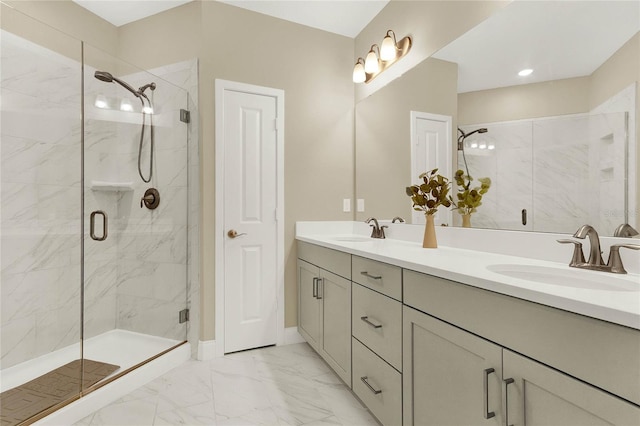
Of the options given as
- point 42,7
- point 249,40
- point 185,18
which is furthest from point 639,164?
point 42,7

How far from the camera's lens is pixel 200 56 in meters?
2.44

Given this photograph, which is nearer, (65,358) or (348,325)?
(348,325)

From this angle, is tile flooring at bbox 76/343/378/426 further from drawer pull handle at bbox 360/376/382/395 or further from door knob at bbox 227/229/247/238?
door knob at bbox 227/229/247/238

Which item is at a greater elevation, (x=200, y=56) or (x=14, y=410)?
(x=200, y=56)

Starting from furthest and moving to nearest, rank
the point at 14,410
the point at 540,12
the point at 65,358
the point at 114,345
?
the point at 114,345
the point at 65,358
the point at 14,410
the point at 540,12

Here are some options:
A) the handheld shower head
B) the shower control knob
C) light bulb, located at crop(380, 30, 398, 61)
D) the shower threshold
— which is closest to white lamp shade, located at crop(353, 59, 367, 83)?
light bulb, located at crop(380, 30, 398, 61)

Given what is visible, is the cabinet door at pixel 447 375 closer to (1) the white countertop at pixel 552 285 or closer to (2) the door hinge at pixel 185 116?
(1) the white countertop at pixel 552 285

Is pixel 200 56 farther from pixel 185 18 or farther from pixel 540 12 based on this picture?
pixel 540 12

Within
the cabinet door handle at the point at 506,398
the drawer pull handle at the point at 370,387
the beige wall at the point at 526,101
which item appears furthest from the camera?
the drawer pull handle at the point at 370,387

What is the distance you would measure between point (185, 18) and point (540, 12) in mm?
2339

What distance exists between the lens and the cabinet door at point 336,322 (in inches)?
72.6

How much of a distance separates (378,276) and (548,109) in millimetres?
1031

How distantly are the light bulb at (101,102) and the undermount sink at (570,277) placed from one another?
2.71 metres

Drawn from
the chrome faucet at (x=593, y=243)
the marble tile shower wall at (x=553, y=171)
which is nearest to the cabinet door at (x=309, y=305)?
the marble tile shower wall at (x=553, y=171)
